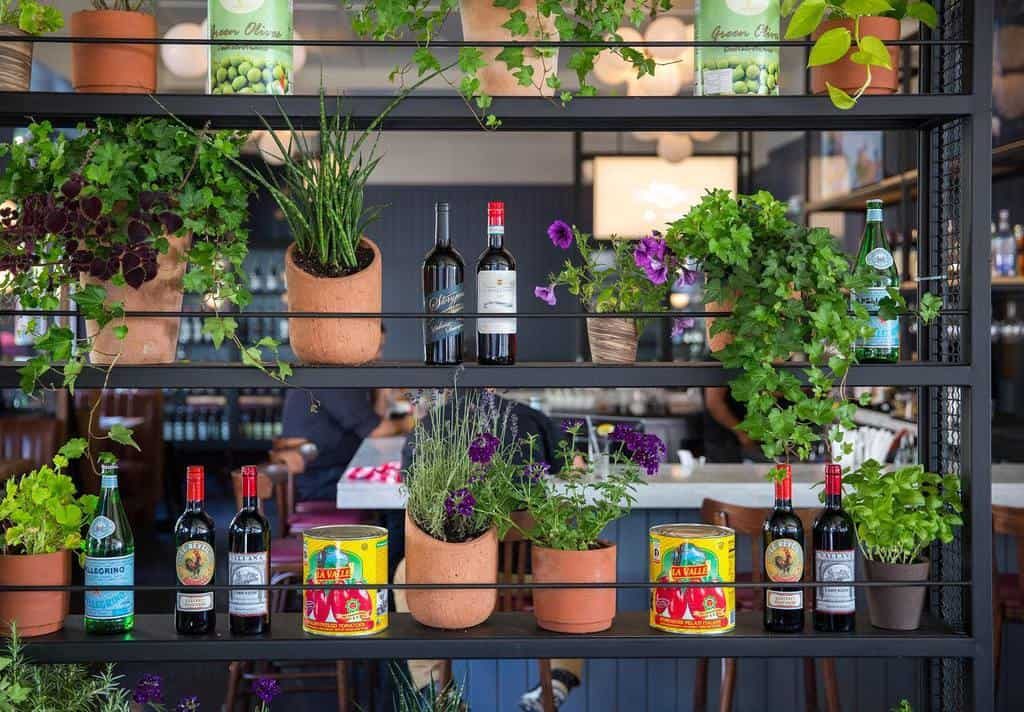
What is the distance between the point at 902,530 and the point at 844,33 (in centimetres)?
79

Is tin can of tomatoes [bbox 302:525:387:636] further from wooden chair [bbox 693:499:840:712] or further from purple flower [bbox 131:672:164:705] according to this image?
wooden chair [bbox 693:499:840:712]

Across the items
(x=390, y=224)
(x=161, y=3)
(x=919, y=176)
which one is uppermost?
(x=161, y=3)

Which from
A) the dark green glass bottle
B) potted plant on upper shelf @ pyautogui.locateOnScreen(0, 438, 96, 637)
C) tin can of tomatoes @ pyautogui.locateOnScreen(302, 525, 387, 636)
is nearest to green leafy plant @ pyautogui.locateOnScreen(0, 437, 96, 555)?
potted plant on upper shelf @ pyautogui.locateOnScreen(0, 438, 96, 637)

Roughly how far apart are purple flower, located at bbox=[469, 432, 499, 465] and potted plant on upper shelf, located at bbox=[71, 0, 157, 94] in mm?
765

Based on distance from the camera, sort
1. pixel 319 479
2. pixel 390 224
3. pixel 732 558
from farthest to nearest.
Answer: pixel 390 224
pixel 319 479
pixel 732 558

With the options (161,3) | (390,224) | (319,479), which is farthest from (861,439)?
(390,224)

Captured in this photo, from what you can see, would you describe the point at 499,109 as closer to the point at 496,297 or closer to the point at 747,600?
the point at 496,297

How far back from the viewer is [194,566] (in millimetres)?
1762

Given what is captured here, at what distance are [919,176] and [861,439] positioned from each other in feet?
10.4

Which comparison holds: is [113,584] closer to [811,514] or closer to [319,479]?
[811,514]

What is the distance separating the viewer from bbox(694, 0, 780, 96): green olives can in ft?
5.58

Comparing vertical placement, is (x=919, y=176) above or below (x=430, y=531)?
above

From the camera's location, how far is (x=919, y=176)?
192cm

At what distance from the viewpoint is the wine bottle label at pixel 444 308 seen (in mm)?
1734
